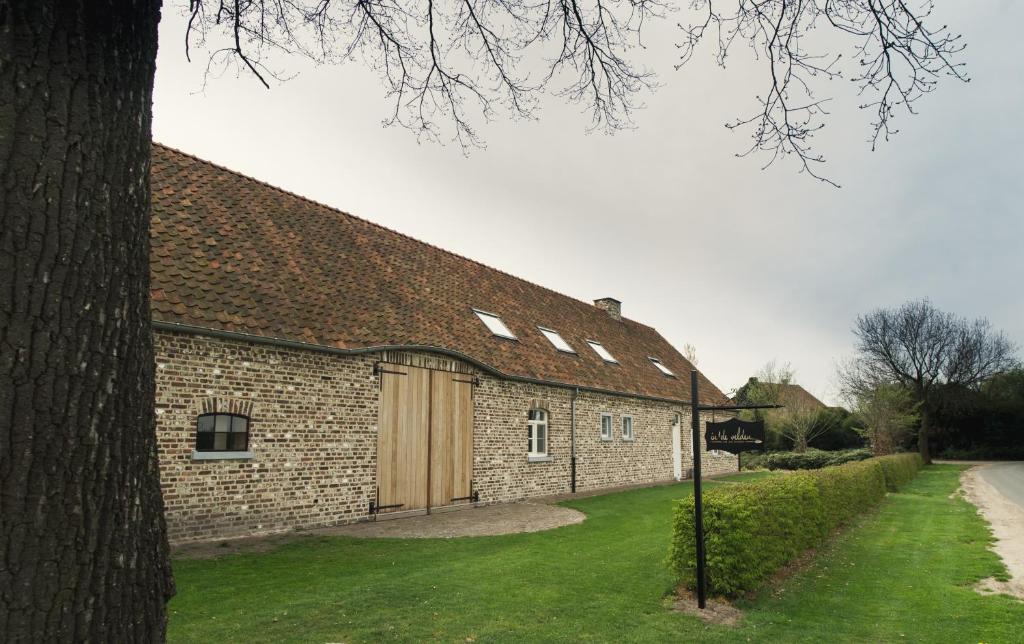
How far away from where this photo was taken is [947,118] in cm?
491

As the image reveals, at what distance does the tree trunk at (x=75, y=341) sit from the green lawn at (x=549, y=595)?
10.6 ft

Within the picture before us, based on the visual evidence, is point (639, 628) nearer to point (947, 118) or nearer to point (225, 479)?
point (947, 118)

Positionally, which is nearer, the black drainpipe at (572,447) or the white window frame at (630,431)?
the black drainpipe at (572,447)

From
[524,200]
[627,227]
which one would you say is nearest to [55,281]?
[524,200]

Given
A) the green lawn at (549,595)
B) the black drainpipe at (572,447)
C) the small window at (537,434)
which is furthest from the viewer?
the black drainpipe at (572,447)

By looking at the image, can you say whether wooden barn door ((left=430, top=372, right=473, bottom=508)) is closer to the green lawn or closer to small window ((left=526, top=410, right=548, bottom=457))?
small window ((left=526, top=410, right=548, bottom=457))

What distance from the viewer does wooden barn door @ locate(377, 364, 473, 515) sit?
1209 centimetres

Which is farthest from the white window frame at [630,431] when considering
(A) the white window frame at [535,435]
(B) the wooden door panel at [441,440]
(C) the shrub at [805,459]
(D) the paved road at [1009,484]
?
(C) the shrub at [805,459]

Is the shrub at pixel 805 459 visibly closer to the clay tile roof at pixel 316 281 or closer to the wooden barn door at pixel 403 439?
the clay tile roof at pixel 316 281

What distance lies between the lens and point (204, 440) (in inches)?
379

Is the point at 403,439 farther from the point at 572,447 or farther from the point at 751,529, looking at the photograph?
the point at 751,529

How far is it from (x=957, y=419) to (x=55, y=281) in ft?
177

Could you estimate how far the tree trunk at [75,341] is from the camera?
7.16ft

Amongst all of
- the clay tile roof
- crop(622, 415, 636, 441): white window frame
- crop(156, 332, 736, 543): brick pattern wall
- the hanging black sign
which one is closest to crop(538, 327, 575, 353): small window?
the clay tile roof
